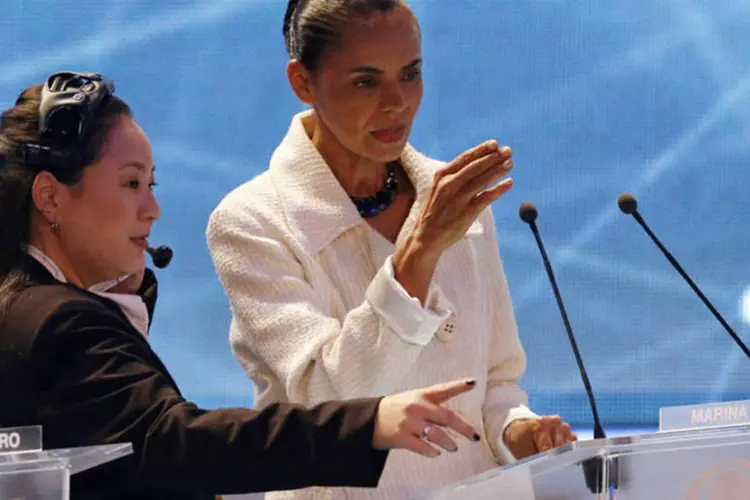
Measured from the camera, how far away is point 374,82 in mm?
2172

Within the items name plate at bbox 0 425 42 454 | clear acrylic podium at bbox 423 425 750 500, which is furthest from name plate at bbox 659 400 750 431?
name plate at bbox 0 425 42 454

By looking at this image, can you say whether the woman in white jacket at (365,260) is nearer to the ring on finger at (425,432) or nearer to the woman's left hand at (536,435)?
the woman's left hand at (536,435)

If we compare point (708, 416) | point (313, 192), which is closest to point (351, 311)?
point (313, 192)

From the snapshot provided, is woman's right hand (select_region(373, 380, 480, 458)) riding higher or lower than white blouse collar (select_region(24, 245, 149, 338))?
lower

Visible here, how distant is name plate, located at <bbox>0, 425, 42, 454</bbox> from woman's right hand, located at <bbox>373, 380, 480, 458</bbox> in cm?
39

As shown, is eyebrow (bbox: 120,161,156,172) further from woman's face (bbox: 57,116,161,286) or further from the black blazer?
the black blazer

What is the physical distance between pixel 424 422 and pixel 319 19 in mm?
863

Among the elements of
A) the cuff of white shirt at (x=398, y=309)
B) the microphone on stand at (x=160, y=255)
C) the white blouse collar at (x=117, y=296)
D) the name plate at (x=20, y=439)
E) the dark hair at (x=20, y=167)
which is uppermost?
the microphone on stand at (x=160, y=255)

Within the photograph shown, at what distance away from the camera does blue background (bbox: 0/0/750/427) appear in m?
4.09

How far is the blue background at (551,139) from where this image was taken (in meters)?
4.09

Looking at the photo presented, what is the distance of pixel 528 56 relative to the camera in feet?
14.3

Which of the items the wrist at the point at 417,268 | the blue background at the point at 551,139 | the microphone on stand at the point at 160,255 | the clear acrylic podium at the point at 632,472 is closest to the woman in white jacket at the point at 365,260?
the wrist at the point at 417,268

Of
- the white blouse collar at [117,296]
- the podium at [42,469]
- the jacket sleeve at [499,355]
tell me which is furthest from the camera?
the jacket sleeve at [499,355]

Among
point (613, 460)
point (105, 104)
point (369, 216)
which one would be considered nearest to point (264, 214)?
point (369, 216)
